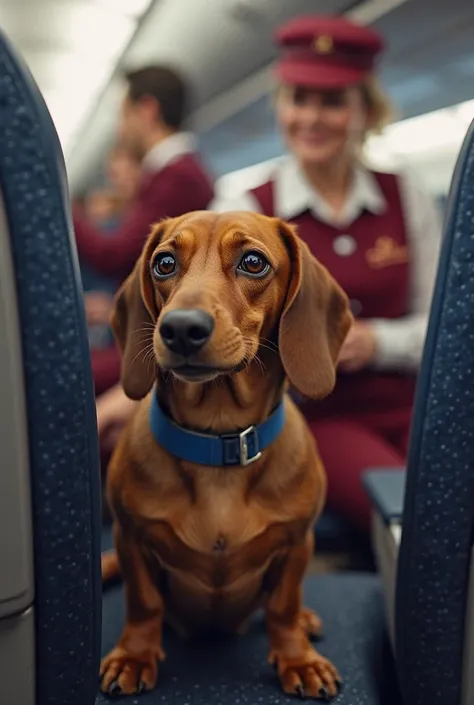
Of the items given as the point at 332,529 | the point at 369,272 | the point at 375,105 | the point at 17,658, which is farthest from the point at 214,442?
the point at 375,105

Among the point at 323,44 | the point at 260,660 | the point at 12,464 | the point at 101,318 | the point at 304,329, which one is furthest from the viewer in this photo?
the point at 101,318

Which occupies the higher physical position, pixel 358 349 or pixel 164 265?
pixel 164 265

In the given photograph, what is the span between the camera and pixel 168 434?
688 mm

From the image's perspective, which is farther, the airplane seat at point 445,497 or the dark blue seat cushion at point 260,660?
the dark blue seat cushion at point 260,660

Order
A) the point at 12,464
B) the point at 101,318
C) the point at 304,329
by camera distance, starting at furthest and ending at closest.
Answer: the point at 101,318
the point at 304,329
the point at 12,464

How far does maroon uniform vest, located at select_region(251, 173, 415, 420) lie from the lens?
89 cm

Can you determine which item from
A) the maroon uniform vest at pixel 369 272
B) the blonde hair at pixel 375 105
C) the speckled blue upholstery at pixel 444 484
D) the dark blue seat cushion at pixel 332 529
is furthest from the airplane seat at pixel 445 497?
the blonde hair at pixel 375 105

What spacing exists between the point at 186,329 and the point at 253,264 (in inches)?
4.1

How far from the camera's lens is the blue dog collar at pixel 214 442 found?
67cm

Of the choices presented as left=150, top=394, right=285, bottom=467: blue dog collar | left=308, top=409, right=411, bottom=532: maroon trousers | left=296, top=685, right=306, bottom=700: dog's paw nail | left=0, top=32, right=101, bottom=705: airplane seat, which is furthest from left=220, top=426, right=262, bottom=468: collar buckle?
left=308, top=409, right=411, bottom=532: maroon trousers

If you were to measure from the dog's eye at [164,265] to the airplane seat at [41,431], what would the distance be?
80 millimetres

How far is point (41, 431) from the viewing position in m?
0.57

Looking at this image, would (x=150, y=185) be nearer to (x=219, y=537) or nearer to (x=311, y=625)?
(x=219, y=537)

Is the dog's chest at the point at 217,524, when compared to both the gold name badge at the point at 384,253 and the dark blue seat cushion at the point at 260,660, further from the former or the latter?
the gold name badge at the point at 384,253
